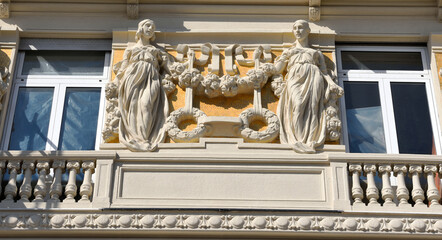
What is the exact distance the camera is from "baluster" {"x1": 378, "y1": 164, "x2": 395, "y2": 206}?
35.6ft

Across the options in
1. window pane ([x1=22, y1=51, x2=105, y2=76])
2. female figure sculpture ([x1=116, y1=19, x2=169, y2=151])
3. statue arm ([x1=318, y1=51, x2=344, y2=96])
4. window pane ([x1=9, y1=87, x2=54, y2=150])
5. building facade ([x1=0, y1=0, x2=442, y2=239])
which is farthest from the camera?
window pane ([x1=22, y1=51, x2=105, y2=76])

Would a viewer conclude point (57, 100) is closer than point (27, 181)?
No

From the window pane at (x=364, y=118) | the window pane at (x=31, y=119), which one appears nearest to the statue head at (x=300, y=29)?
the window pane at (x=364, y=118)

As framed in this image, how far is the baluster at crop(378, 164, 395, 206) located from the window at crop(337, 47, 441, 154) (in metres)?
0.94

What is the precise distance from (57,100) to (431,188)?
549 centimetres

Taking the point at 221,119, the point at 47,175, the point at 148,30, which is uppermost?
the point at 148,30

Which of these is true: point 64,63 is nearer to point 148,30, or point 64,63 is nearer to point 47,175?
point 148,30

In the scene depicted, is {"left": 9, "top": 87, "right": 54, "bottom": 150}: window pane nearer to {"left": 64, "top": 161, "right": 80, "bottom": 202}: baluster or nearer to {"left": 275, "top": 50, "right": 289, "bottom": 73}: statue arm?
{"left": 64, "top": 161, "right": 80, "bottom": 202}: baluster

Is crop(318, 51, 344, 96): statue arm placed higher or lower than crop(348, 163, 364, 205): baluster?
higher

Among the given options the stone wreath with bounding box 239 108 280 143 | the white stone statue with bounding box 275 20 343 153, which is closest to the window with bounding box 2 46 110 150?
the stone wreath with bounding box 239 108 280 143

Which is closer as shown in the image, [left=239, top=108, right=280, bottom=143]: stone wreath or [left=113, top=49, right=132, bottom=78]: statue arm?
[left=239, top=108, right=280, bottom=143]: stone wreath

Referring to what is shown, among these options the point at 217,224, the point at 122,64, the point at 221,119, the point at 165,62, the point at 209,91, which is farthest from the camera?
the point at 165,62

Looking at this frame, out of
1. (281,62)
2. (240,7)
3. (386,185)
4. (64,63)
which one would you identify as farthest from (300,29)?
(64,63)

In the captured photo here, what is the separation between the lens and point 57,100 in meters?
12.4
